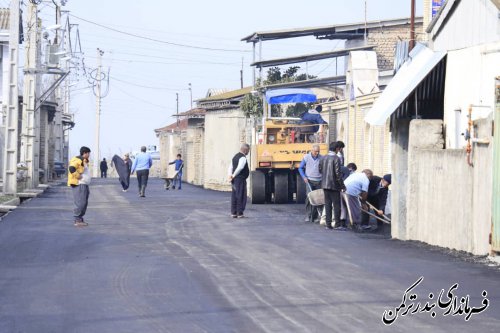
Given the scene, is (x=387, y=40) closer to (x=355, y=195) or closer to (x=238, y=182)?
(x=238, y=182)

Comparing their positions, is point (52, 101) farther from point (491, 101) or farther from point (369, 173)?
point (491, 101)

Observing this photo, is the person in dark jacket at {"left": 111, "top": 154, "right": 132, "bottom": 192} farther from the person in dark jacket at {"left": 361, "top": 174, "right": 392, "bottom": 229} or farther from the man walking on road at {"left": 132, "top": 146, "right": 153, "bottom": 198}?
the person in dark jacket at {"left": 361, "top": 174, "right": 392, "bottom": 229}

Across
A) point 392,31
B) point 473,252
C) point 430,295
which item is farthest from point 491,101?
point 392,31

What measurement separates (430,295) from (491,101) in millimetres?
6308

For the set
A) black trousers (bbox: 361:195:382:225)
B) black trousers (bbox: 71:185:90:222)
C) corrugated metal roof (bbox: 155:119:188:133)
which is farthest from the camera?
corrugated metal roof (bbox: 155:119:188:133)

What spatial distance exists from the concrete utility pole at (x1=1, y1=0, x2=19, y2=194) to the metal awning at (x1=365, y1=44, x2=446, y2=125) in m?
16.8

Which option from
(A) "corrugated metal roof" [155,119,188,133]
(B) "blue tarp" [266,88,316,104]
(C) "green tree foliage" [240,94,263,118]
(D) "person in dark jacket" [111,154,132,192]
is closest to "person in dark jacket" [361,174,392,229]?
(B) "blue tarp" [266,88,316,104]

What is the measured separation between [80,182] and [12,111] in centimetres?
1388

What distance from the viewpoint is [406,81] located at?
63.6ft

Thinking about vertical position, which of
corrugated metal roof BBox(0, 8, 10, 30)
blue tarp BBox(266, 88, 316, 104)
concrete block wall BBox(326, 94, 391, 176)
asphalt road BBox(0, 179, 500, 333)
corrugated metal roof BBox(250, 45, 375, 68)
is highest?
corrugated metal roof BBox(0, 8, 10, 30)

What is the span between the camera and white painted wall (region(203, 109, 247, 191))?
5056 cm

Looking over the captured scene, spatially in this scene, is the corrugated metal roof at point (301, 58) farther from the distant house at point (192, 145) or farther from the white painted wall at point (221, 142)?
the distant house at point (192, 145)

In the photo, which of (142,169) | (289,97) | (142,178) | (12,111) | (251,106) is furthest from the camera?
(251,106)

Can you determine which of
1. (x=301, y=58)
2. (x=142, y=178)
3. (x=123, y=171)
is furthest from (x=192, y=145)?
(x=142, y=178)
